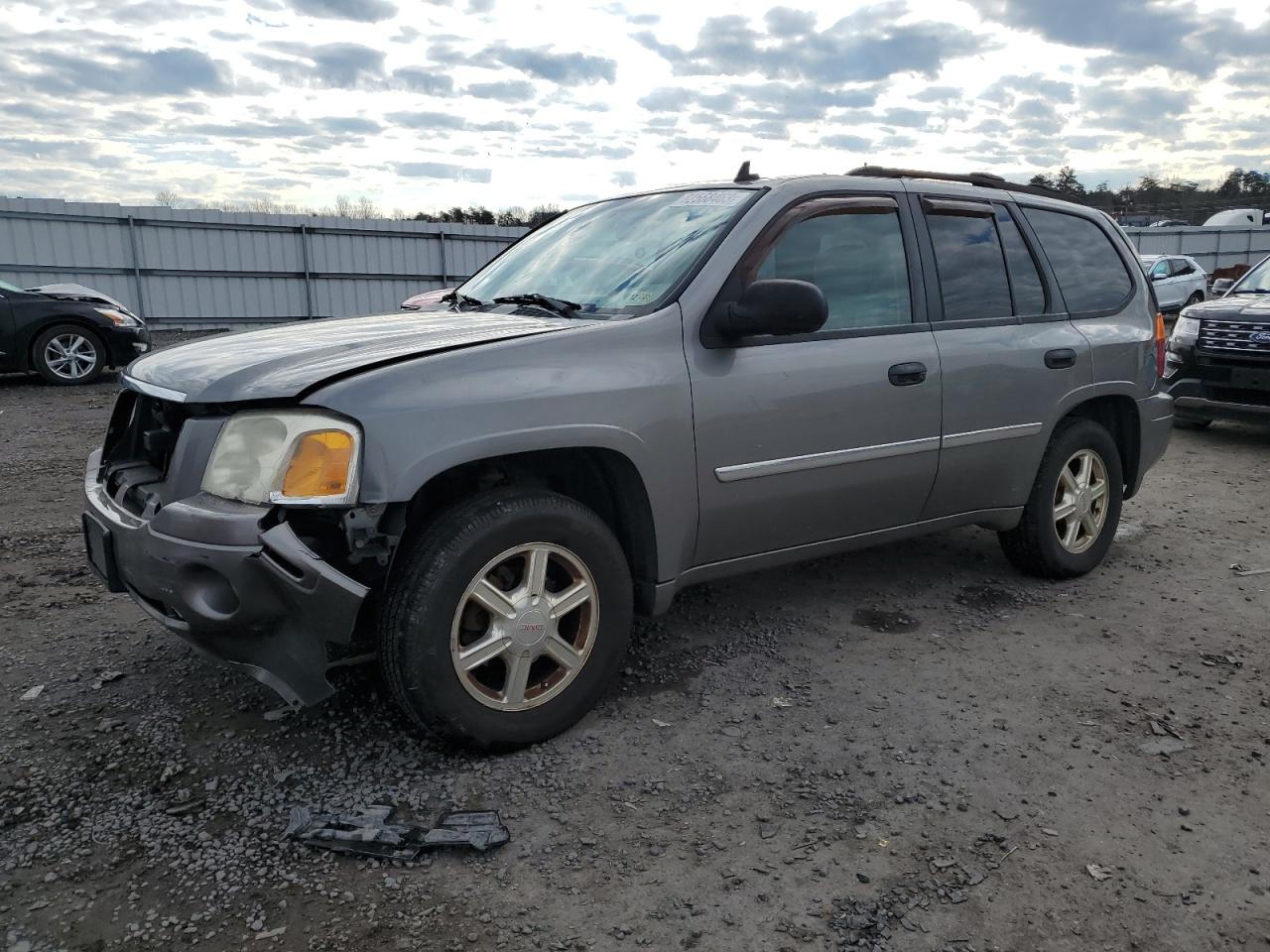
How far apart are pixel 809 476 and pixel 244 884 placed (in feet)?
7.26

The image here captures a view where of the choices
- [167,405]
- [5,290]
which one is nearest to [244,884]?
[167,405]

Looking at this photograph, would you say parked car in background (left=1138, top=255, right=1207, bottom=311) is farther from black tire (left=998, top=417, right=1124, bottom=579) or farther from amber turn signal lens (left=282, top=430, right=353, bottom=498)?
amber turn signal lens (left=282, top=430, right=353, bottom=498)

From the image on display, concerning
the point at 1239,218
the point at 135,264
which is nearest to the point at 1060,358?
the point at 135,264

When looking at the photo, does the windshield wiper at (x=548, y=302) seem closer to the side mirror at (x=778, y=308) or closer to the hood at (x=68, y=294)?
the side mirror at (x=778, y=308)

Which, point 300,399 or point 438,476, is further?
point 438,476

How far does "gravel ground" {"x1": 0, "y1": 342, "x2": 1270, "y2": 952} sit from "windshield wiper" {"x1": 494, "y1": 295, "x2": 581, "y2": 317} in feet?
4.39

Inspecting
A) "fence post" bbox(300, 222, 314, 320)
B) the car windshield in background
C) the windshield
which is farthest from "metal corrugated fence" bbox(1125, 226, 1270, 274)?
the car windshield in background

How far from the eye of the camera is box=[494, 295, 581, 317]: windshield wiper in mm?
3418

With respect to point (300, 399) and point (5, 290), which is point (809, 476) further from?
point (5, 290)

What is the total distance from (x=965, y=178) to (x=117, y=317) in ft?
32.7

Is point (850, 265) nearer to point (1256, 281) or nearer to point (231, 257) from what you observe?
point (1256, 281)

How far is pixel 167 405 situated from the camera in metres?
2.98

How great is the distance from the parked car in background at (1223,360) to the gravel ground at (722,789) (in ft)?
14.7

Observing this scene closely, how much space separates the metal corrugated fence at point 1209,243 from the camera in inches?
1133
